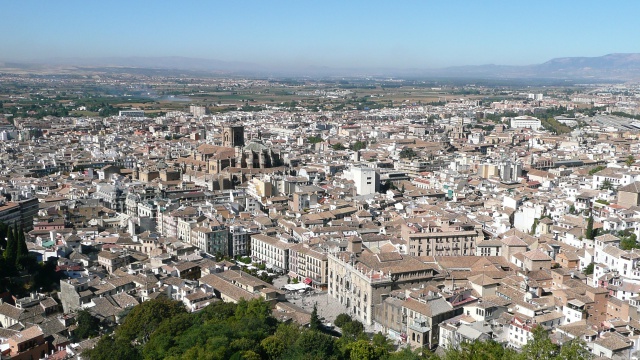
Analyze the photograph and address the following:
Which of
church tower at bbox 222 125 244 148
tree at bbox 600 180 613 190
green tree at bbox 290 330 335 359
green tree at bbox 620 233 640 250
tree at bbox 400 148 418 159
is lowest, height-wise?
green tree at bbox 290 330 335 359

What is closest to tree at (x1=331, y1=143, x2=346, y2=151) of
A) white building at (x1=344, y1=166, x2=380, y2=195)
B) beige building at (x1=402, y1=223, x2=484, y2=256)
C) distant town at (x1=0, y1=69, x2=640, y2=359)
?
distant town at (x1=0, y1=69, x2=640, y2=359)

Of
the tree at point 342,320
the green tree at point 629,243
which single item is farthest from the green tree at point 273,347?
the green tree at point 629,243

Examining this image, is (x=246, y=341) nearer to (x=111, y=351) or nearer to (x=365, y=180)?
(x=111, y=351)

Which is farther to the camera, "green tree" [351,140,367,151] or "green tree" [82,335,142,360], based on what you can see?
"green tree" [351,140,367,151]

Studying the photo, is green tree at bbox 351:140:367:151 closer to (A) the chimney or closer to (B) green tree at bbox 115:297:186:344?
(A) the chimney

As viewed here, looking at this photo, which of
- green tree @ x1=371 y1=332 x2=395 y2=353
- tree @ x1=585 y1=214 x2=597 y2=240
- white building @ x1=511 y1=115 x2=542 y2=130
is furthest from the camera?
white building @ x1=511 y1=115 x2=542 y2=130

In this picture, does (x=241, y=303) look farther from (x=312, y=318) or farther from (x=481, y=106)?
(x=481, y=106)
